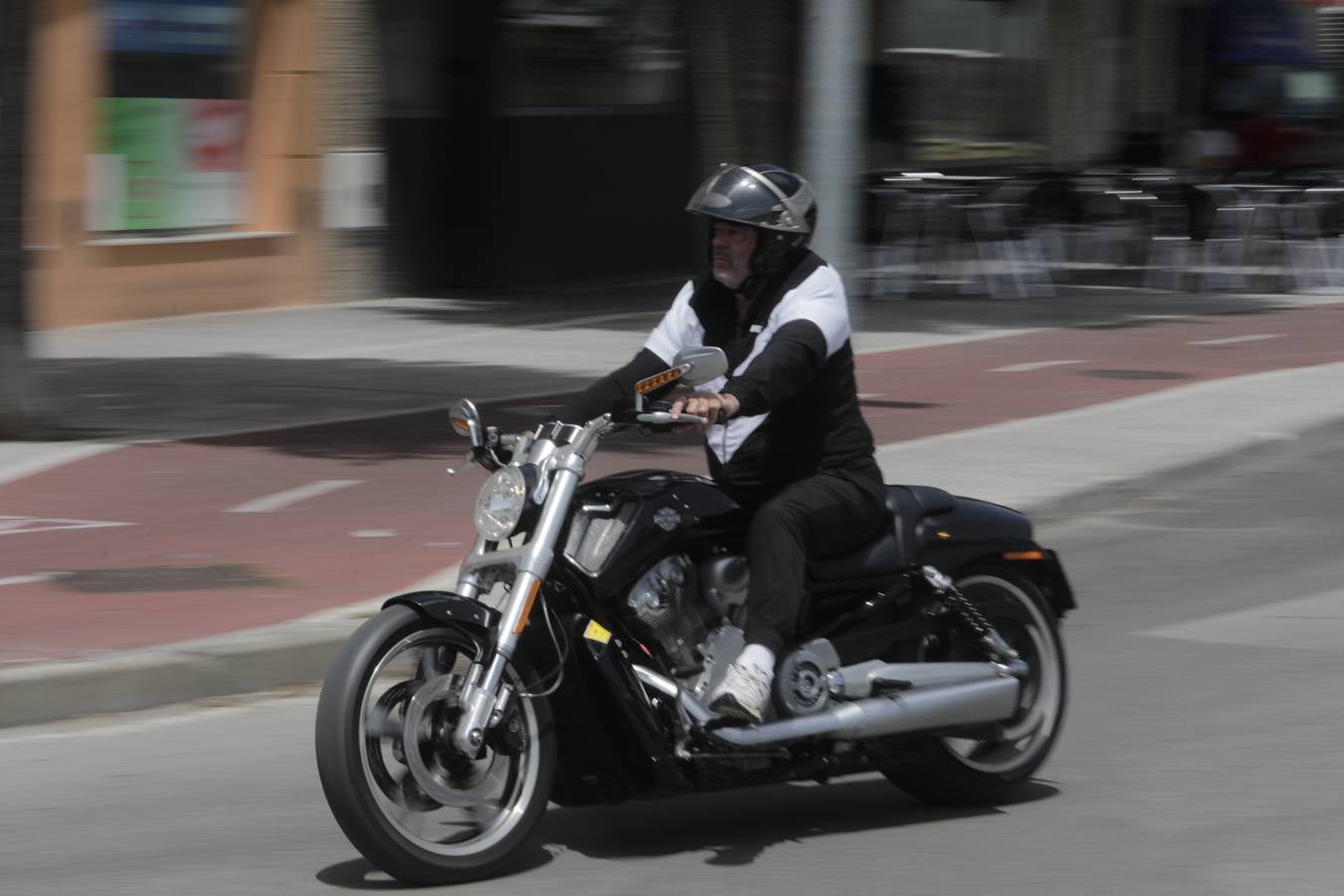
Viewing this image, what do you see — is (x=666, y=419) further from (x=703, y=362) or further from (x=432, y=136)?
(x=432, y=136)

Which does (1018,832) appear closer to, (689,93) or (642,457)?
(642,457)

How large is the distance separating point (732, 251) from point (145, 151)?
13.9 metres

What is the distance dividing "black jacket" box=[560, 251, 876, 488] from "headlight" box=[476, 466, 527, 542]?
0.46 metres

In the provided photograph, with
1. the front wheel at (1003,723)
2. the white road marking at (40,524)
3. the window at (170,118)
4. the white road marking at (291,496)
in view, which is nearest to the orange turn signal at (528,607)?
the front wheel at (1003,723)

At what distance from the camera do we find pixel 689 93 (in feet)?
79.3

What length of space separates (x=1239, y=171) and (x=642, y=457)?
14714mm

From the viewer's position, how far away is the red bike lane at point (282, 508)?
310 inches

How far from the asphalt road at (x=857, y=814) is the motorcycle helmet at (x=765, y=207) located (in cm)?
145

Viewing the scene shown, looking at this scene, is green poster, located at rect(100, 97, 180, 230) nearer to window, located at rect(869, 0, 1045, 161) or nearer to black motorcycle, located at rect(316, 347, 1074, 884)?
window, located at rect(869, 0, 1045, 161)

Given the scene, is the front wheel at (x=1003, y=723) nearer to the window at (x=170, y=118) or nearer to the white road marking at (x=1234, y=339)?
the white road marking at (x=1234, y=339)

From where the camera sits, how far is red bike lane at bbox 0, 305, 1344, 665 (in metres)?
7.88

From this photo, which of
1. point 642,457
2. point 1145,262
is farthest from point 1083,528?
point 1145,262

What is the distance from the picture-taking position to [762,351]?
17.7 feet

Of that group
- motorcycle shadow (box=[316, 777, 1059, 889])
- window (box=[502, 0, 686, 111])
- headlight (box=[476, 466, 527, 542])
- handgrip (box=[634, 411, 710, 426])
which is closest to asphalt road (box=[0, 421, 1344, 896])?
motorcycle shadow (box=[316, 777, 1059, 889])
